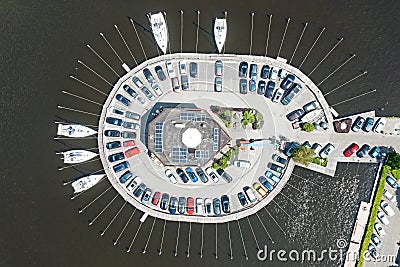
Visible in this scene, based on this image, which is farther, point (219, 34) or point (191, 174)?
point (219, 34)

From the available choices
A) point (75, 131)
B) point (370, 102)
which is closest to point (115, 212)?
point (75, 131)

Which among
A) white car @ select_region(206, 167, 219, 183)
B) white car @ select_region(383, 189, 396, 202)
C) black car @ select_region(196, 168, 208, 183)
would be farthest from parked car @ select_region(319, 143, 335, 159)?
black car @ select_region(196, 168, 208, 183)

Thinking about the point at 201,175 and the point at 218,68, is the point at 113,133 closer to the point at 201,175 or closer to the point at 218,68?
the point at 201,175

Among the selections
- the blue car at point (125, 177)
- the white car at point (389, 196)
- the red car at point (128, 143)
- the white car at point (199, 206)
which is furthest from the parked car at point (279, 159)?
the blue car at point (125, 177)

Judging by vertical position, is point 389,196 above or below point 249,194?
below

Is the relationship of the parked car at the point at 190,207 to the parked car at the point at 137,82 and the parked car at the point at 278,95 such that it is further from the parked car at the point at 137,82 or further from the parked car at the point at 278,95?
the parked car at the point at 278,95

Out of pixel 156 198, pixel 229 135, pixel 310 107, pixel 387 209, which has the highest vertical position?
pixel 310 107

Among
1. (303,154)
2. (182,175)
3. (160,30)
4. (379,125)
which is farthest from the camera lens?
(160,30)

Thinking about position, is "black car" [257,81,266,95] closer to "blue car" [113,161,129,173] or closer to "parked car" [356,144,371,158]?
"parked car" [356,144,371,158]

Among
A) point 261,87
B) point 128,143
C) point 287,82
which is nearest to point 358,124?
point 287,82
